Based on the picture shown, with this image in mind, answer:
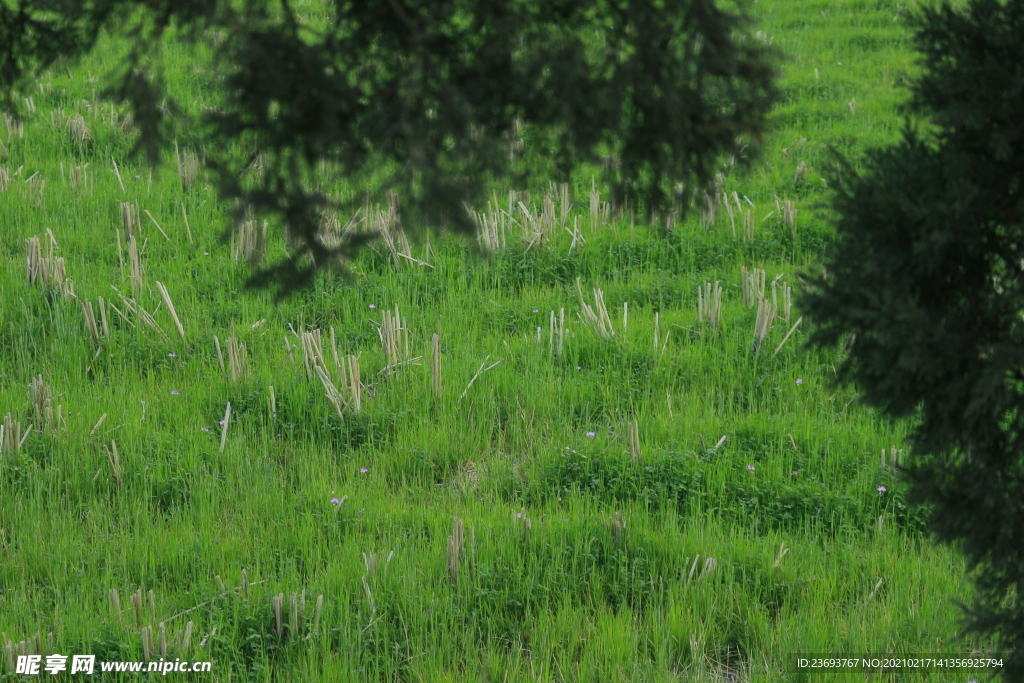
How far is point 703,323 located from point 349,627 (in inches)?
123

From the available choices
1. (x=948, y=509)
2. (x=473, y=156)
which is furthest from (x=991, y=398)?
(x=473, y=156)

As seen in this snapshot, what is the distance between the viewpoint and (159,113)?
6.77ft

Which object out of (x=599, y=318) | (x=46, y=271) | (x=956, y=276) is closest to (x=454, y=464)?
(x=599, y=318)

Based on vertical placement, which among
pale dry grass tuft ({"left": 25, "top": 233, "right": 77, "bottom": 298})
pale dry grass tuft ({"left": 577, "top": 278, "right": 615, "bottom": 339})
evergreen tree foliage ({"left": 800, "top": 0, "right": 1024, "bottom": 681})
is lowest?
pale dry grass tuft ({"left": 577, "top": 278, "right": 615, "bottom": 339})

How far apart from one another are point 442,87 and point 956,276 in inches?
54.5

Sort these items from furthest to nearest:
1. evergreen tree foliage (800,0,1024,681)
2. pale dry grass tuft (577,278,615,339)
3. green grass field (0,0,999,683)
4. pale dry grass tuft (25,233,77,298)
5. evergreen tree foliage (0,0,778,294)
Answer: pale dry grass tuft (25,233,77,298), pale dry grass tuft (577,278,615,339), green grass field (0,0,999,683), evergreen tree foliage (800,0,1024,681), evergreen tree foliage (0,0,778,294)

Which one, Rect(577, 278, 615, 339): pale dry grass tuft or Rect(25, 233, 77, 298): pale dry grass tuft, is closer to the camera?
Rect(577, 278, 615, 339): pale dry grass tuft

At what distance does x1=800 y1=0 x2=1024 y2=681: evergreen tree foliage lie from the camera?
7.55 ft

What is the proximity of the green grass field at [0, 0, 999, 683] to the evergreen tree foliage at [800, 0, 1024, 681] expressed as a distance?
31cm

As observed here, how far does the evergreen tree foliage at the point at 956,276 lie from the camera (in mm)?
2303

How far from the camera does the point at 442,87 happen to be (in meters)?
1.95

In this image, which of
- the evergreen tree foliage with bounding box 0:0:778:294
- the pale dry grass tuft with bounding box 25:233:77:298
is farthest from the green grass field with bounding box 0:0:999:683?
the evergreen tree foliage with bounding box 0:0:778:294

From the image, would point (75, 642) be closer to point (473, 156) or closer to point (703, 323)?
point (473, 156)

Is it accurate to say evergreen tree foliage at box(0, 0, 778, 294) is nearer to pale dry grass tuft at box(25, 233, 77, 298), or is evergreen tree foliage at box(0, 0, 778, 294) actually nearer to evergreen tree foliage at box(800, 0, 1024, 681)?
evergreen tree foliage at box(800, 0, 1024, 681)
